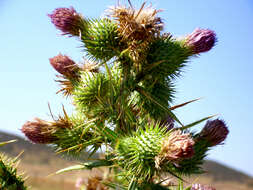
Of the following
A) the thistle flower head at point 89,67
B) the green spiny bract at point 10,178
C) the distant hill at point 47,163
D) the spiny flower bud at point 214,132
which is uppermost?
the distant hill at point 47,163

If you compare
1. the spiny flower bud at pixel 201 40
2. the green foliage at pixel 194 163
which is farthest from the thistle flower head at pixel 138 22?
the green foliage at pixel 194 163

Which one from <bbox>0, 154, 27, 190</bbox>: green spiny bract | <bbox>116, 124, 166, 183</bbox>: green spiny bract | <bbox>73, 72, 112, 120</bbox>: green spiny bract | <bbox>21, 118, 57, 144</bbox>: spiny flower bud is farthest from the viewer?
<bbox>21, 118, 57, 144</bbox>: spiny flower bud

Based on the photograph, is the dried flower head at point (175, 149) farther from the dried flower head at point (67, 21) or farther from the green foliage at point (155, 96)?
the dried flower head at point (67, 21)

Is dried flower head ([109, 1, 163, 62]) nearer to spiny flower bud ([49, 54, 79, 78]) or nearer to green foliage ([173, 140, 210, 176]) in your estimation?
spiny flower bud ([49, 54, 79, 78])

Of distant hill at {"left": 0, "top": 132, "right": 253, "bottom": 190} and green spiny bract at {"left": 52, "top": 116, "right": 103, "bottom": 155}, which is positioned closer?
green spiny bract at {"left": 52, "top": 116, "right": 103, "bottom": 155}

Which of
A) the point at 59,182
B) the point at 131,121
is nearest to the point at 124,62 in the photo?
the point at 131,121

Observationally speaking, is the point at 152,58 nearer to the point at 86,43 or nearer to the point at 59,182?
the point at 86,43

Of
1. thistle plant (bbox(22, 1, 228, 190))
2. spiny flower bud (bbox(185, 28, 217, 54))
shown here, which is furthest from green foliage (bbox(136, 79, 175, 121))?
spiny flower bud (bbox(185, 28, 217, 54))
